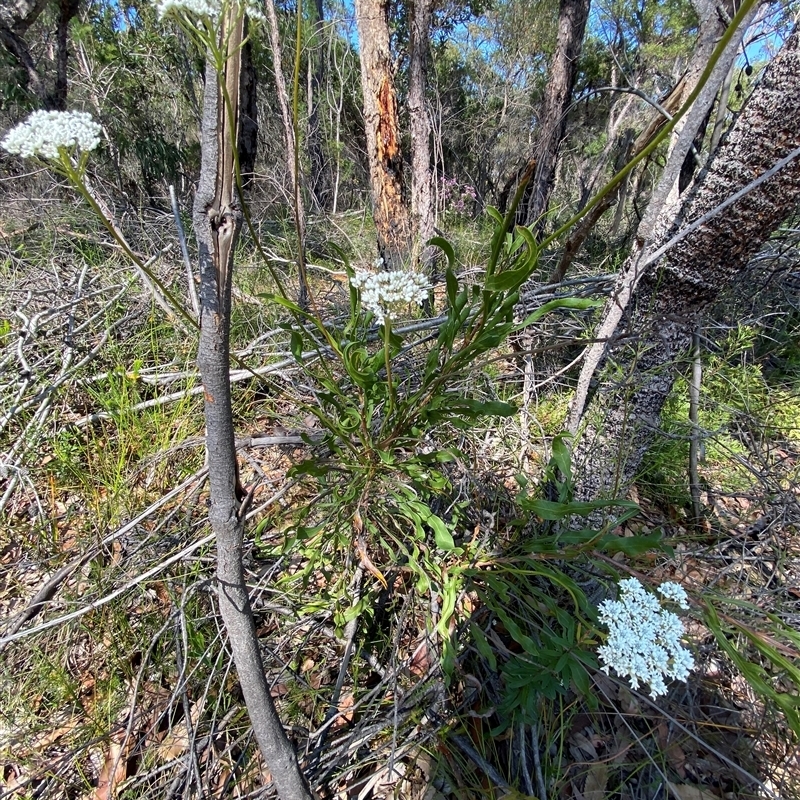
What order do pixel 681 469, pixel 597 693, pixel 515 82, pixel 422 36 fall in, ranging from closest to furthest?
pixel 597 693 < pixel 681 469 < pixel 422 36 < pixel 515 82

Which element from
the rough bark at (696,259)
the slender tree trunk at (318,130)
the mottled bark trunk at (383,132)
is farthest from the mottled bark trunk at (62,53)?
the rough bark at (696,259)

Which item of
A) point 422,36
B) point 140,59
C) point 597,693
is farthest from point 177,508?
point 140,59

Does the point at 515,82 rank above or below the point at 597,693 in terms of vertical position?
above

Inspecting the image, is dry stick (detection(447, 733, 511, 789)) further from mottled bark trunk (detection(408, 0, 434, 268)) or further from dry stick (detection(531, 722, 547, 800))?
mottled bark trunk (detection(408, 0, 434, 268))

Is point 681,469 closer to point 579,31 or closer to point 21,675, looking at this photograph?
point 21,675

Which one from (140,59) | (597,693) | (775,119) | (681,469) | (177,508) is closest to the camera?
(775,119)

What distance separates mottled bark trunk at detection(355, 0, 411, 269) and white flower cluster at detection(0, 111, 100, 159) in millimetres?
2626

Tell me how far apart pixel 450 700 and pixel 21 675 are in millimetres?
1183

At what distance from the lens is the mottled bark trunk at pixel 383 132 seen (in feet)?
10.4

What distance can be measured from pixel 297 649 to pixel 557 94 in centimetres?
471

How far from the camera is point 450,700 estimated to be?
1224 mm

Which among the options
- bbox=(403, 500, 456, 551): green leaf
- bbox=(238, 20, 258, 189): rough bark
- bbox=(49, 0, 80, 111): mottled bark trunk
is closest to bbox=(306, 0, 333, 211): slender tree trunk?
bbox=(238, 20, 258, 189): rough bark

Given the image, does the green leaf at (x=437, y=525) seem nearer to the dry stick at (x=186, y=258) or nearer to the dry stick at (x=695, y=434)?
the dry stick at (x=186, y=258)

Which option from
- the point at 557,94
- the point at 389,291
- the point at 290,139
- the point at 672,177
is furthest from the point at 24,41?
the point at 672,177
